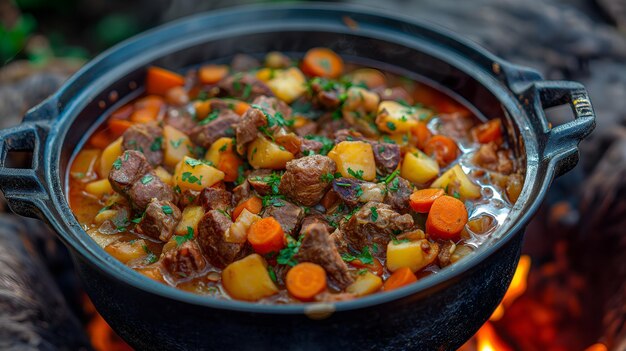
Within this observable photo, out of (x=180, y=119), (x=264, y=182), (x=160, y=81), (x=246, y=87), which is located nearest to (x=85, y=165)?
(x=180, y=119)

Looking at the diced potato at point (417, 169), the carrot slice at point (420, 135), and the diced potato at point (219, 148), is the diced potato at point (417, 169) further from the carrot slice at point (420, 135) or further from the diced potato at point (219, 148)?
the diced potato at point (219, 148)

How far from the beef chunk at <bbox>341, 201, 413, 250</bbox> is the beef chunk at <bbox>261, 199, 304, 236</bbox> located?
190mm

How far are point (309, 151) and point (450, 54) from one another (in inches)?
36.2

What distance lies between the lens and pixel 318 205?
2.54 metres

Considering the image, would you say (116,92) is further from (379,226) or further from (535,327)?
(535,327)

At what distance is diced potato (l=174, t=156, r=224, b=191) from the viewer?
8.38ft

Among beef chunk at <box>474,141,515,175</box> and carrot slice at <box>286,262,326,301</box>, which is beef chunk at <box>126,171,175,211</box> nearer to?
carrot slice at <box>286,262,326,301</box>

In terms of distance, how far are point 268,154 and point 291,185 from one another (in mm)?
206

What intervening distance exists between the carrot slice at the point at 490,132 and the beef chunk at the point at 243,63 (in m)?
1.25

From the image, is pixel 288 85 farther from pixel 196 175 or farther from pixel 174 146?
pixel 196 175

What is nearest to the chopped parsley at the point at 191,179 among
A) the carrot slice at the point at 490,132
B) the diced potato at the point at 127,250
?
the diced potato at the point at 127,250

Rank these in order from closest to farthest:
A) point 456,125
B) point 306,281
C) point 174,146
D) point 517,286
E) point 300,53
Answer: point 306,281
point 174,146
point 456,125
point 300,53
point 517,286

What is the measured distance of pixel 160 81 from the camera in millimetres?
3197

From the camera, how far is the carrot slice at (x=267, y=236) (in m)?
2.22
